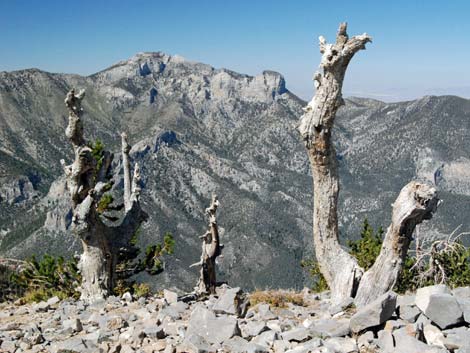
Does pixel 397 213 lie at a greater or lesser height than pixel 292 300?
greater

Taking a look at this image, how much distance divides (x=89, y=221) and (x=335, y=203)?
313 inches

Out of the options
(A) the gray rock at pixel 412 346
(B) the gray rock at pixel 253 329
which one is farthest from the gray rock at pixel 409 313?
(B) the gray rock at pixel 253 329

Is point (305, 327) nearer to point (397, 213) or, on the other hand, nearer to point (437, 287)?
point (437, 287)

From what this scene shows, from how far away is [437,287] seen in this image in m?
9.63

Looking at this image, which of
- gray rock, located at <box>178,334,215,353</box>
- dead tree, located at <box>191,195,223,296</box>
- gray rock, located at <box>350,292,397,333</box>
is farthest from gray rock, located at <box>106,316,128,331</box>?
dead tree, located at <box>191,195,223,296</box>

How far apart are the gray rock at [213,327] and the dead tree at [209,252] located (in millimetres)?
10685

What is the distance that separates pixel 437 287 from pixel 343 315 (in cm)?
201

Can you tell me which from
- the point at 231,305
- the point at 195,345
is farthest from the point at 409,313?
the point at 195,345

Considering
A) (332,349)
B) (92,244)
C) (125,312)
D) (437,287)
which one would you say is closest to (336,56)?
(437,287)

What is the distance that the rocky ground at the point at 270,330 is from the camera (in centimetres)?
801

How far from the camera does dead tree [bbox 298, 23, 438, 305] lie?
424 inches

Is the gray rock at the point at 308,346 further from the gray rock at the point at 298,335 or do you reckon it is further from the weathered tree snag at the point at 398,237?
the weathered tree snag at the point at 398,237

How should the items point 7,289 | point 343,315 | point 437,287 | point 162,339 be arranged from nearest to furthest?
point 162,339 < point 437,287 < point 343,315 < point 7,289

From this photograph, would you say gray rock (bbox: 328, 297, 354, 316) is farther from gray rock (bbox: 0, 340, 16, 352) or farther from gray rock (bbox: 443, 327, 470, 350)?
gray rock (bbox: 0, 340, 16, 352)
